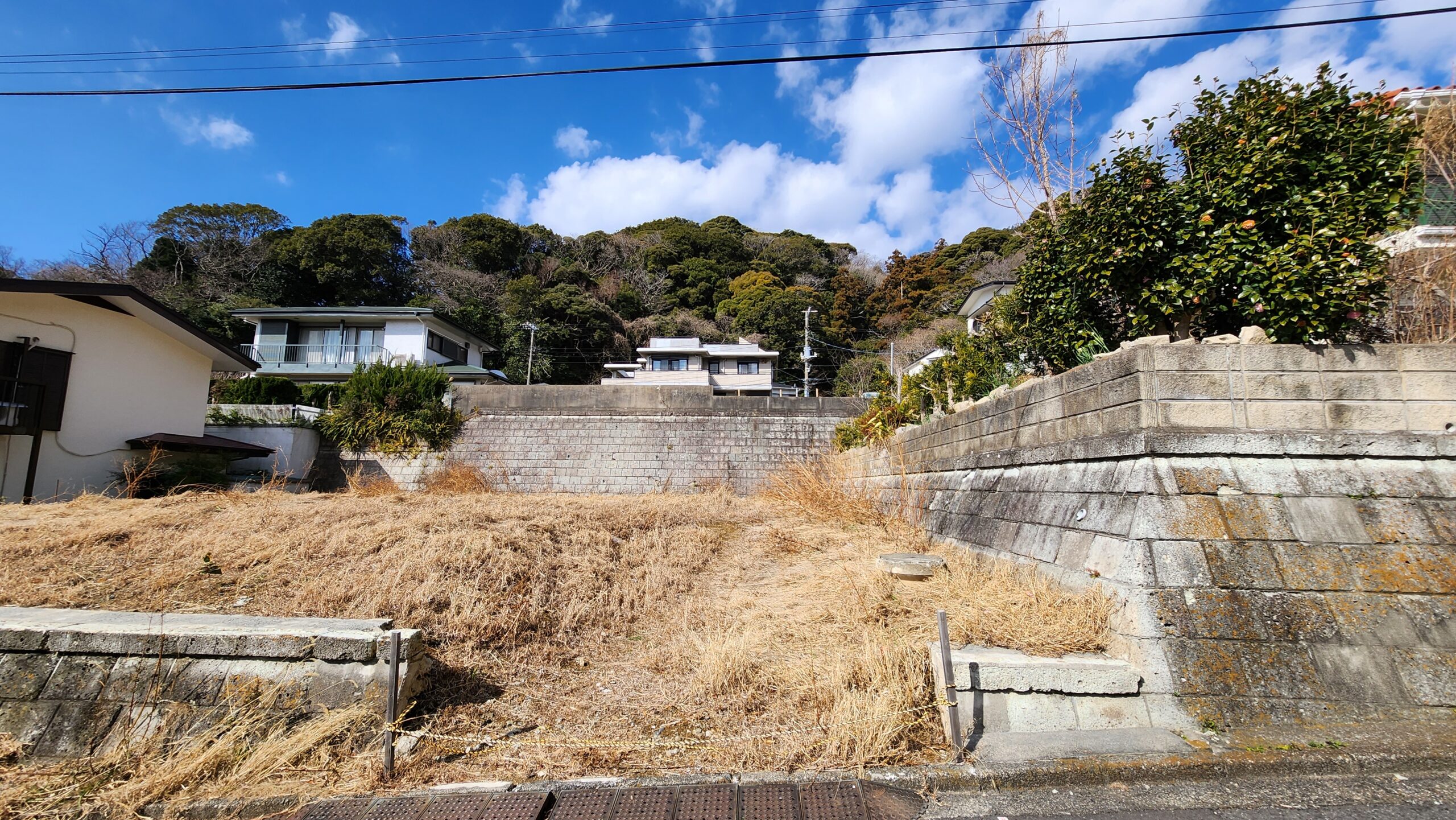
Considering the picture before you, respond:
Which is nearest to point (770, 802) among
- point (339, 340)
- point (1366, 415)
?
point (1366, 415)

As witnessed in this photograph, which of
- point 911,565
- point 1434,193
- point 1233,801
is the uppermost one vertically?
point 1434,193

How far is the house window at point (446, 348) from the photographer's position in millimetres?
22750

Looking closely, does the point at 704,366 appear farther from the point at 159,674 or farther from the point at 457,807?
the point at 457,807

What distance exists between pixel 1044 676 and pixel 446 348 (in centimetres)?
2496

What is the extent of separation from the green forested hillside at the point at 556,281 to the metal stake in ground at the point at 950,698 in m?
24.9

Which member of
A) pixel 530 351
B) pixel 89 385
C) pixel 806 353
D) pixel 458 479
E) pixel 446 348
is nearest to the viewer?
pixel 89 385

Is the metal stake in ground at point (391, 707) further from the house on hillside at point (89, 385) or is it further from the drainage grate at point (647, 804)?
the house on hillside at point (89, 385)

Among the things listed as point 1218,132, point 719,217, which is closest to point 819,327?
point 719,217

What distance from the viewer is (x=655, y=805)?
7.04ft

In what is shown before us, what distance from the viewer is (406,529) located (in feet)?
15.9

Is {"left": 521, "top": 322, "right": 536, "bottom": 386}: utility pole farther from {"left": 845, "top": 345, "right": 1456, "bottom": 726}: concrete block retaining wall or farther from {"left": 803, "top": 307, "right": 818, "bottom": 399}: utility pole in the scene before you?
{"left": 845, "top": 345, "right": 1456, "bottom": 726}: concrete block retaining wall

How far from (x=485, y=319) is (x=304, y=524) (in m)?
25.0

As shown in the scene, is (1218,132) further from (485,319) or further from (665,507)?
(485,319)

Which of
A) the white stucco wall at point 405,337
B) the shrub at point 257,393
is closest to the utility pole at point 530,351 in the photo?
the white stucco wall at point 405,337
